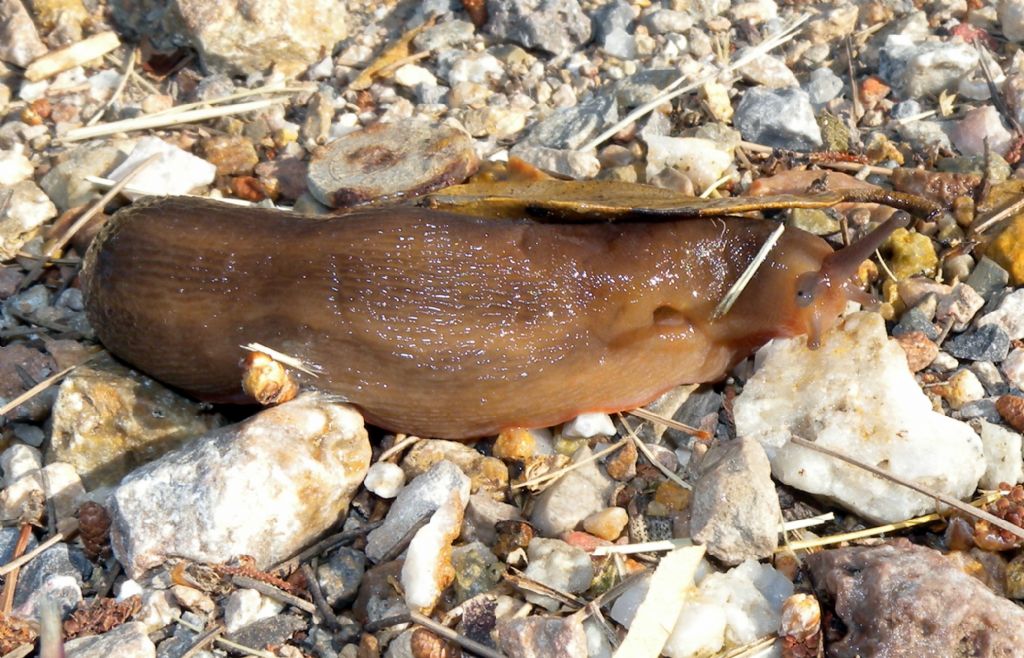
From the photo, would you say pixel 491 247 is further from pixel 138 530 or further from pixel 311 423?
pixel 138 530

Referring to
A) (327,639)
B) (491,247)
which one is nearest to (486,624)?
(327,639)

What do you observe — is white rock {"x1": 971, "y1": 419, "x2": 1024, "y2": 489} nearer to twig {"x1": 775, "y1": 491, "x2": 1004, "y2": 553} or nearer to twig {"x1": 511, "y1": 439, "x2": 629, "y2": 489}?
twig {"x1": 775, "y1": 491, "x2": 1004, "y2": 553}

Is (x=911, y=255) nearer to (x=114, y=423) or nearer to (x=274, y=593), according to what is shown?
(x=274, y=593)

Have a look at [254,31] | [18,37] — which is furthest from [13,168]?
[254,31]

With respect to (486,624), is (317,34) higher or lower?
higher

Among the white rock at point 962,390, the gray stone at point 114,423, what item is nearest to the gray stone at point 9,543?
the gray stone at point 114,423
